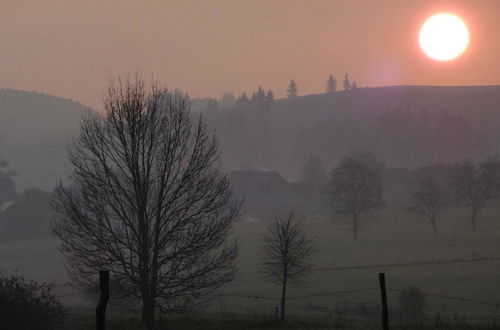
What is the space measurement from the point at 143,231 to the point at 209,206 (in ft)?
8.07

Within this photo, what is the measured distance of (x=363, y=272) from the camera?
201 ft

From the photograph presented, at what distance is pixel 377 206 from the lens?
92.9m

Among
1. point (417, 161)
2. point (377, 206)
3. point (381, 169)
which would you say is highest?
point (417, 161)

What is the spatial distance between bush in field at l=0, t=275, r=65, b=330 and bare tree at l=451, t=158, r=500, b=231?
75303 millimetres

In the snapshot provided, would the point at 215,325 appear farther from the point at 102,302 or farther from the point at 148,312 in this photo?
the point at 102,302

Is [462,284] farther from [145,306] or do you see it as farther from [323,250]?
[145,306]

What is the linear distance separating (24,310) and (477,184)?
3231 inches

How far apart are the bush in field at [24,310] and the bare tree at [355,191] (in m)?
67.8

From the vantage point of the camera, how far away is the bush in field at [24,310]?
20969 millimetres

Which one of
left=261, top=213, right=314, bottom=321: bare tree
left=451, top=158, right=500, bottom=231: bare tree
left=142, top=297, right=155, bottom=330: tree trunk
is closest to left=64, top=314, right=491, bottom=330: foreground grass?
left=142, top=297, right=155, bottom=330: tree trunk

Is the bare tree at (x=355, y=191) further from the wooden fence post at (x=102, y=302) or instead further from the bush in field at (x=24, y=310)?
the wooden fence post at (x=102, y=302)

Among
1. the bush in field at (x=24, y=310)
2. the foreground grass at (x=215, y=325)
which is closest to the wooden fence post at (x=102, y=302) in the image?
the bush in field at (x=24, y=310)

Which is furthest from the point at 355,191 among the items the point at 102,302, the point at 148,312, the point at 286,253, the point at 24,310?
the point at 102,302

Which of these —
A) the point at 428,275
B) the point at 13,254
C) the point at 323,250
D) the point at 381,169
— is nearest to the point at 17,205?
the point at 13,254
